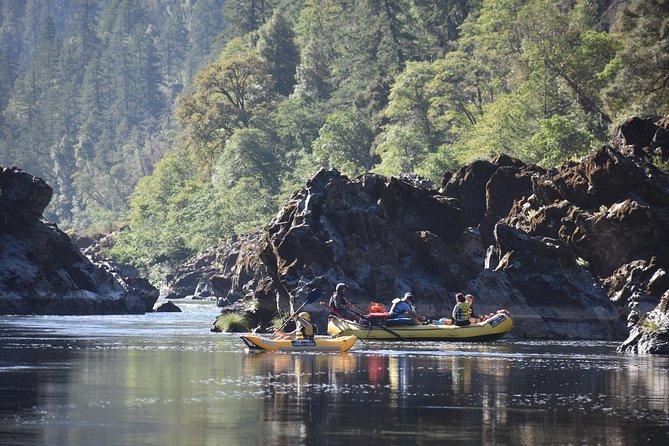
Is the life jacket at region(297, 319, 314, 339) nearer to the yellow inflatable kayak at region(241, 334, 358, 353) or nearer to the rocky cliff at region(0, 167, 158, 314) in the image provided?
the yellow inflatable kayak at region(241, 334, 358, 353)

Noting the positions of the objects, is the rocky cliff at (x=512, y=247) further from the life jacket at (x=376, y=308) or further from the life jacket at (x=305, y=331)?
the life jacket at (x=305, y=331)

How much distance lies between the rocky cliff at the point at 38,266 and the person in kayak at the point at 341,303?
26.8 metres

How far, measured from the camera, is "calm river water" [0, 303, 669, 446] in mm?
28219

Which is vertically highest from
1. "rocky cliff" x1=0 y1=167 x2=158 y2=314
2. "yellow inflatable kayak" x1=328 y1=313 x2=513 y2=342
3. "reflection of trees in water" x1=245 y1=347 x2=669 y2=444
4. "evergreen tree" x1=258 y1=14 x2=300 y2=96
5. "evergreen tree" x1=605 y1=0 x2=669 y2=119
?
"evergreen tree" x1=258 y1=14 x2=300 y2=96

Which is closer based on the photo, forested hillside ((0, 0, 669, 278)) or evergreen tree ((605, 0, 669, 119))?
evergreen tree ((605, 0, 669, 119))

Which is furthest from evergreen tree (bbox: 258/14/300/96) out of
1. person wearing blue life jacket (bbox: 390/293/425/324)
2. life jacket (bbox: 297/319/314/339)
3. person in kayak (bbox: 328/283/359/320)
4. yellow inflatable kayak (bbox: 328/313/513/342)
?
life jacket (bbox: 297/319/314/339)

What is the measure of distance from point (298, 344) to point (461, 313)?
9568 millimetres

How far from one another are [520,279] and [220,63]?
111 m

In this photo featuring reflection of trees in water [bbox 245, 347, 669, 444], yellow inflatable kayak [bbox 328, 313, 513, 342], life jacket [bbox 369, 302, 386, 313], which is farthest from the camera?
life jacket [bbox 369, 302, 386, 313]

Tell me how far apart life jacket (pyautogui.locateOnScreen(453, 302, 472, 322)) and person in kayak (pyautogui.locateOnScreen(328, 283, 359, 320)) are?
480 cm

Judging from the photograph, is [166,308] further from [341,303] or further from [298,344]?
[298,344]

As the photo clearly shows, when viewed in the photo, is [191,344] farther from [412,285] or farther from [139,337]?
[412,285]

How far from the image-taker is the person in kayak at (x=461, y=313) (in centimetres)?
5925

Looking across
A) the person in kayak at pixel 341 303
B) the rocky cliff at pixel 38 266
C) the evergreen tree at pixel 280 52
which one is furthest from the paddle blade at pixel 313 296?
the evergreen tree at pixel 280 52
